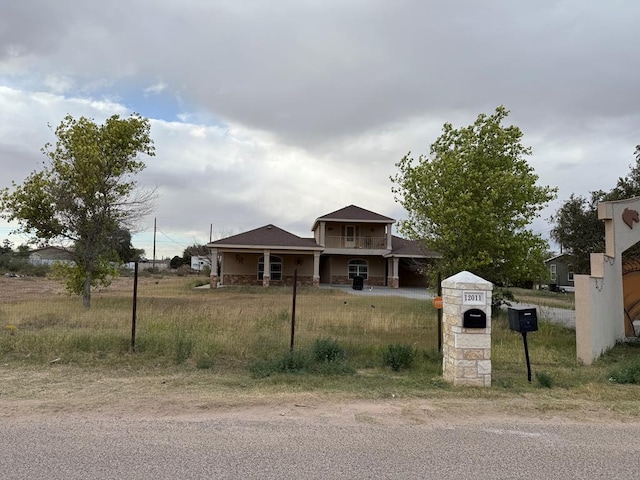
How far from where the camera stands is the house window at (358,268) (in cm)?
3937

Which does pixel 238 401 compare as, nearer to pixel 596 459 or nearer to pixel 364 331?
pixel 596 459

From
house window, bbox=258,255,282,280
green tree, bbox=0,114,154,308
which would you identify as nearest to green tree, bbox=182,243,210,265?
house window, bbox=258,255,282,280

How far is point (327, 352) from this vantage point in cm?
808

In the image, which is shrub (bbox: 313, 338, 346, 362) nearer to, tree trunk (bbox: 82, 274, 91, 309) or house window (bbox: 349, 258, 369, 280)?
tree trunk (bbox: 82, 274, 91, 309)

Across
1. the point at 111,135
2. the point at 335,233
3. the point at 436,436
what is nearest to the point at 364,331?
the point at 436,436

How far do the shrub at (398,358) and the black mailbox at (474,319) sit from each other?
149 centimetres

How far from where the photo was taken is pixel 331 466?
155 inches

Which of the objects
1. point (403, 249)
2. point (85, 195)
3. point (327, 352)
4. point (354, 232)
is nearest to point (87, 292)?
point (85, 195)

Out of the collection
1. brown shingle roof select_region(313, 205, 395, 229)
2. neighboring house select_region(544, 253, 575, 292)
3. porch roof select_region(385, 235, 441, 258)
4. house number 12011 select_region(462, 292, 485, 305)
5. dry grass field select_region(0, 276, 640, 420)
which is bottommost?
dry grass field select_region(0, 276, 640, 420)

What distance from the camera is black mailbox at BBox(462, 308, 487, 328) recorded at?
6.80 meters

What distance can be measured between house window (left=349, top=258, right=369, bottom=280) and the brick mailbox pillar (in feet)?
106

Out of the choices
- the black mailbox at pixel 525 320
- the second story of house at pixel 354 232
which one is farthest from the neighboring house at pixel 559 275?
the black mailbox at pixel 525 320

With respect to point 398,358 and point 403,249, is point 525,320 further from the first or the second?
point 403,249

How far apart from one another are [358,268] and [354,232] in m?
2.85
